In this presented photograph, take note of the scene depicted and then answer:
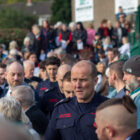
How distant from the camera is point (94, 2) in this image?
25844mm

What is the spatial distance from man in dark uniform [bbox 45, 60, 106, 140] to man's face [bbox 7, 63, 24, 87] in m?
2.54

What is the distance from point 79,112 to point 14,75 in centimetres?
289

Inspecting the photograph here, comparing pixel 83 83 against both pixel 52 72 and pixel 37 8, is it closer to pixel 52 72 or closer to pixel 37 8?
pixel 52 72

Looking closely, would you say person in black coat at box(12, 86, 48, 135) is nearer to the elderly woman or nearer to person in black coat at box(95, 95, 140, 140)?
the elderly woman

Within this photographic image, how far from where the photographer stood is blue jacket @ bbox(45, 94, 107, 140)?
413 cm

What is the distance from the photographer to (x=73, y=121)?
4180 millimetres

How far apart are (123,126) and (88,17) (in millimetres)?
22374

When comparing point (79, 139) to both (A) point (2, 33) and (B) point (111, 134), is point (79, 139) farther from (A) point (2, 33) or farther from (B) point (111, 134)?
(A) point (2, 33)

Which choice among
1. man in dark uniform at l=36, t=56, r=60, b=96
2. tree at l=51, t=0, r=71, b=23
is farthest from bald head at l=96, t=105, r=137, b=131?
tree at l=51, t=0, r=71, b=23

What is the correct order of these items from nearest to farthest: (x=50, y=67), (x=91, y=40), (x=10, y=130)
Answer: (x=10, y=130)
(x=50, y=67)
(x=91, y=40)

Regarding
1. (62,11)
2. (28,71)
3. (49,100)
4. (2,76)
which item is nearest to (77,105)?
(49,100)

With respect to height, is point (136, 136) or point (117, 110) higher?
point (117, 110)

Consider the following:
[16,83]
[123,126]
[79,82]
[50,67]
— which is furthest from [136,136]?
[50,67]

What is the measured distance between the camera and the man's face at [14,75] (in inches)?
270
